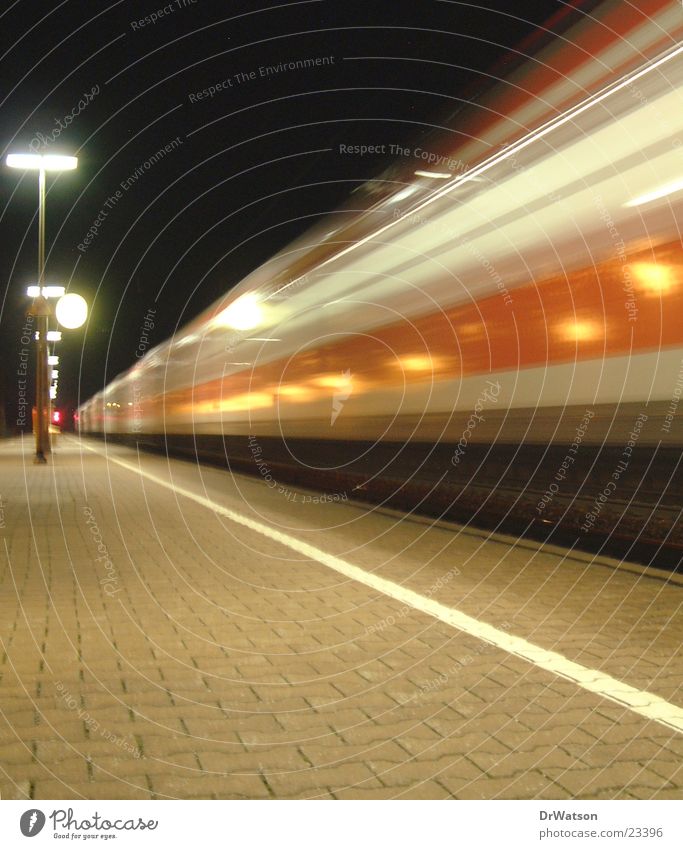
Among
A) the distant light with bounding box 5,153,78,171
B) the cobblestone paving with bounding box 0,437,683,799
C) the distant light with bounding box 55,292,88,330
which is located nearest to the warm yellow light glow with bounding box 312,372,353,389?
the distant light with bounding box 55,292,88,330

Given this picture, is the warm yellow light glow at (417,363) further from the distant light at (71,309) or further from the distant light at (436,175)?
the distant light at (71,309)

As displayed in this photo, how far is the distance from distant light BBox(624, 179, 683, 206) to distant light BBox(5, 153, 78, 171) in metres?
17.6

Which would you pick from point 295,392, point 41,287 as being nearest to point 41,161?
point 41,287

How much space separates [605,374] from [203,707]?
5.17m

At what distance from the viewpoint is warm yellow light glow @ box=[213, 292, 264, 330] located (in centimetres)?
1977

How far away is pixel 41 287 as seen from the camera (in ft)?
77.8

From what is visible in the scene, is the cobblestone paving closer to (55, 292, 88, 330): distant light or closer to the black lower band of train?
the black lower band of train

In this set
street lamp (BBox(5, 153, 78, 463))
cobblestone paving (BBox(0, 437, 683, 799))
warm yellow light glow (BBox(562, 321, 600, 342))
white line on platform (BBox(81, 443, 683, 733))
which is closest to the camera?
cobblestone paving (BBox(0, 437, 683, 799))

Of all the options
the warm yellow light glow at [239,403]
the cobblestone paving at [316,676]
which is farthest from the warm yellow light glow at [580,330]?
the warm yellow light glow at [239,403]

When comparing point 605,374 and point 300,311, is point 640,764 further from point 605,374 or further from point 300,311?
point 300,311

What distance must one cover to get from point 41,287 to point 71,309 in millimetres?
6380

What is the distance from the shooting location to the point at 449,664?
5090mm

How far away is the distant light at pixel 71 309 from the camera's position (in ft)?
58.4

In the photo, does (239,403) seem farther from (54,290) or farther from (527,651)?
(527,651)
